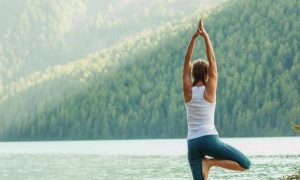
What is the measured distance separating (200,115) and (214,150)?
541mm

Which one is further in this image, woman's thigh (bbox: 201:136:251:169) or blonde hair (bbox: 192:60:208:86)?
blonde hair (bbox: 192:60:208:86)

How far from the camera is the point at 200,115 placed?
1243cm

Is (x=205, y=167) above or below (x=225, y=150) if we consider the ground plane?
below

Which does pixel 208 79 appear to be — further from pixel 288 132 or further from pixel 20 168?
pixel 288 132

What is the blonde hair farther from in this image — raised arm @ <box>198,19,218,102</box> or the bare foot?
the bare foot

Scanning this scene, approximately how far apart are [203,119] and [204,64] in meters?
0.84

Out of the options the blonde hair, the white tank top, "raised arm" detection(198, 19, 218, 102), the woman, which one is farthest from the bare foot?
the blonde hair

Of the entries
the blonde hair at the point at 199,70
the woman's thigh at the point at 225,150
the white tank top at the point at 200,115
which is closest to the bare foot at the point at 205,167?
the woman's thigh at the point at 225,150

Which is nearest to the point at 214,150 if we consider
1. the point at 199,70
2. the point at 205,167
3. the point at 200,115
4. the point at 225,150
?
the point at 225,150

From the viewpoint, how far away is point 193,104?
12.5m

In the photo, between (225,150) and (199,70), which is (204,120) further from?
(199,70)

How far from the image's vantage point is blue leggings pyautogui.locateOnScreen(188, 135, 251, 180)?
12.4 meters

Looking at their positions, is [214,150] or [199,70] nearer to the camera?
[214,150]

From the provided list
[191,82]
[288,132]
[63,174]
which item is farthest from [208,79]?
[288,132]
